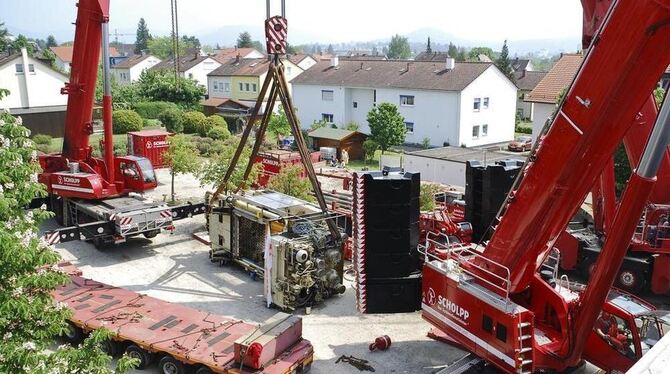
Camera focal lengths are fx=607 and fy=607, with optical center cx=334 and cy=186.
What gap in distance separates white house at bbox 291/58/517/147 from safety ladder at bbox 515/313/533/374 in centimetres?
3491

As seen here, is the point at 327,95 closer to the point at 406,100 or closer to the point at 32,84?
the point at 406,100

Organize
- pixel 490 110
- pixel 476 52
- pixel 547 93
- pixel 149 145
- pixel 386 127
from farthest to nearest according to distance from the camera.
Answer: pixel 476 52 → pixel 490 110 → pixel 547 93 → pixel 386 127 → pixel 149 145

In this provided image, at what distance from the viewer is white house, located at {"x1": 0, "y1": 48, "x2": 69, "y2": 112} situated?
4125cm

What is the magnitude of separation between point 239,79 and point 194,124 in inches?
771

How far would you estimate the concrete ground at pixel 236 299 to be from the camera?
12.9 metres

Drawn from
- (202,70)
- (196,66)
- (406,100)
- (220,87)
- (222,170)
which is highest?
(196,66)

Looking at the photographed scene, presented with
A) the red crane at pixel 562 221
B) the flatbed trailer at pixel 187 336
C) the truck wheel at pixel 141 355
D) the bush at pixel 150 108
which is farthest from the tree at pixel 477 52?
the truck wheel at pixel 141 355

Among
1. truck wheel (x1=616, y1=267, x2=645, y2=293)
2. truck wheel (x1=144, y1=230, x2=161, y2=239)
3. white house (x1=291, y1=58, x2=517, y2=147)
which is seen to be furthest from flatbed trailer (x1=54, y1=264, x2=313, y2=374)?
white house (x1=291, y1=58, x2=517, y2=147)

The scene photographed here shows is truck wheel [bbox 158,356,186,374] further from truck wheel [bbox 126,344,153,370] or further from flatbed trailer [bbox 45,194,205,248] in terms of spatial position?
flatbed trailer [bbox 45,194,205,248]

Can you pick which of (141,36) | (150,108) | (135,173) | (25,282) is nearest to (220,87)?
(150,108)

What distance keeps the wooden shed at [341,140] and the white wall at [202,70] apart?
1550 inches

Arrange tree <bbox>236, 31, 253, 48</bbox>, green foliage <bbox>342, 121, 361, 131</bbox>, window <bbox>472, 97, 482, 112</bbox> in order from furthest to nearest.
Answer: tree <bbox>236, 31, 253, 48</bbox>, green foliage <bbox>342, 121, 361, 131</bbox>, window <bbox>472, 97, 482, 112</bbox>

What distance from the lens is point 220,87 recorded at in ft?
217

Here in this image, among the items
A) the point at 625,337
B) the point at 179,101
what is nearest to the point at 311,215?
the point at 625,337
